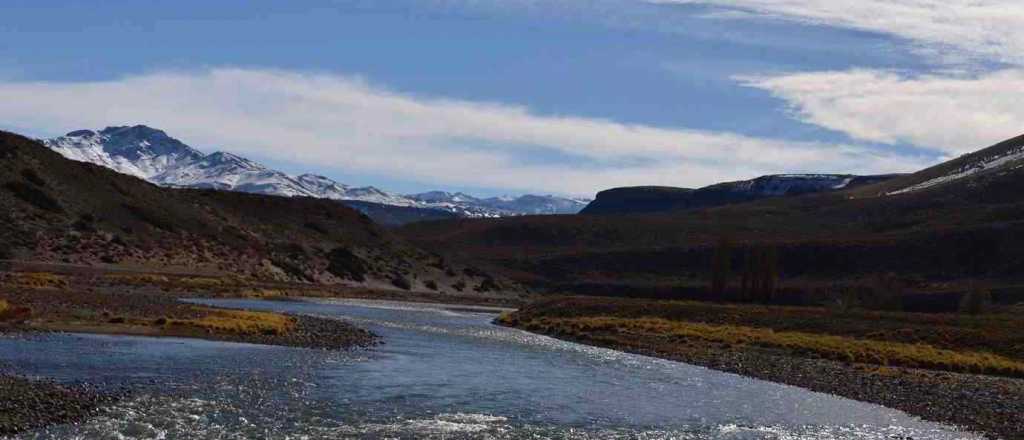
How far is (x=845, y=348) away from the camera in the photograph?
6481 cm

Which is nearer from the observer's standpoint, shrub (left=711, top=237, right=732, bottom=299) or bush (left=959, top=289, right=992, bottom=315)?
bush (left=959, top=289, right=992, bottom=315)

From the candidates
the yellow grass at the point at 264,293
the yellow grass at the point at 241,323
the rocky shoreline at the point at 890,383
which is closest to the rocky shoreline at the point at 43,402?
the yellow grass at the point at 241,323

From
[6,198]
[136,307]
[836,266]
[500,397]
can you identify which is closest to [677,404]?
[500,397]

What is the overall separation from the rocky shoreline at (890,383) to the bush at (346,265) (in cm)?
9624

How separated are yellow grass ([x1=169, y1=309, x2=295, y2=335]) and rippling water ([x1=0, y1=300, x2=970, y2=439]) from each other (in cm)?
680

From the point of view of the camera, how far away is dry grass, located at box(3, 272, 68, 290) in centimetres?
7900

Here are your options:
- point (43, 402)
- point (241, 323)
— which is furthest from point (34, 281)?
point (43, 402)

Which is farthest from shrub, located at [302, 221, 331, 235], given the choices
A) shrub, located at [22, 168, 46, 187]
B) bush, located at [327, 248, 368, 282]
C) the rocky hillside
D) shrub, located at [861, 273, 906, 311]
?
shrub, located at [861, 273, 906, 311]

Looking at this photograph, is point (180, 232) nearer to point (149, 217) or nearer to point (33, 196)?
Result: point (149, 217)

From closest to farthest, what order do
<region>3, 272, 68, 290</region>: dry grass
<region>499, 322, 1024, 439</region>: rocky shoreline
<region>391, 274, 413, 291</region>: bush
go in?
<region>499, 322, 1024, 439</region>: rocky shoreline → <region>3, 272, 68, 290</region>: dry grass → <region>391, 274, 413, 291</region>: bush

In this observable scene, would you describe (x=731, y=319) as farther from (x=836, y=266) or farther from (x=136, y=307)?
(x=836, y=266)

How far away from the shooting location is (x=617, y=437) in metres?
33.4

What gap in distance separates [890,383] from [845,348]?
14245 millimetres

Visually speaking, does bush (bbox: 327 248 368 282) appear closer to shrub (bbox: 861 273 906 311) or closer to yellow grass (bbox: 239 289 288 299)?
yellow grass (bbox: 239 289 288 299)
